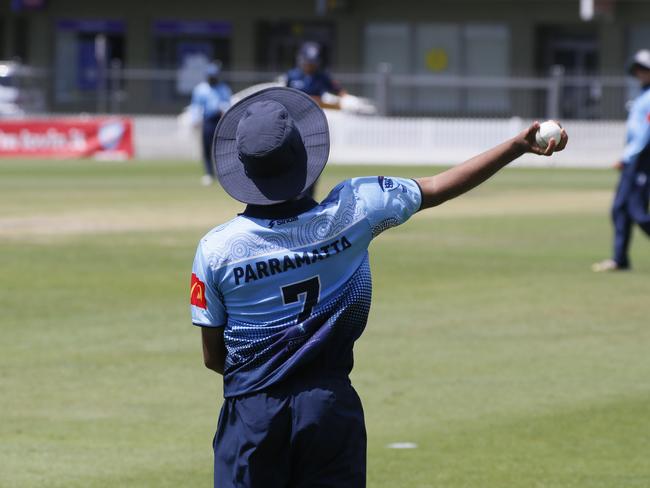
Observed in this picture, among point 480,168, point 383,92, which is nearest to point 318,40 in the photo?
point 383,92

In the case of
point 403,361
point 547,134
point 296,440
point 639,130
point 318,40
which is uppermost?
point 318,40

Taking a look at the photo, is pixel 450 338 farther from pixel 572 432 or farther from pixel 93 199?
pixel 93 199

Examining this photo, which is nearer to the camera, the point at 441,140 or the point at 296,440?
the point at 296,440

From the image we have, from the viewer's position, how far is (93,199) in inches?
848

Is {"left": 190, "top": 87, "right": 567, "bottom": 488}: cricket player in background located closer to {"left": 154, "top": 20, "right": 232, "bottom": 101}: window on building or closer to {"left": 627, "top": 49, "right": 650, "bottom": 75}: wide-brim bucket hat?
{"left": 627, "top": 49, "right": 650, "bottom": 75}: wide-brim bucket hat

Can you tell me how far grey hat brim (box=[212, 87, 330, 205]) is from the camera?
12.9ft

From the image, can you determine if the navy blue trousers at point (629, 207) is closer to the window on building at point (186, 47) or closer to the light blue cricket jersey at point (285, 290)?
the light blue cricket jersey at point (285, 290)

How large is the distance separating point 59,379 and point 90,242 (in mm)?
7353

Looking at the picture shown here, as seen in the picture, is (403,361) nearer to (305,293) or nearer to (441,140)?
(305,293)

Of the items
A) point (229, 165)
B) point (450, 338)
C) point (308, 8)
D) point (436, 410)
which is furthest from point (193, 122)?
point (229, 165)

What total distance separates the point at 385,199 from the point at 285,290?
1.41ft

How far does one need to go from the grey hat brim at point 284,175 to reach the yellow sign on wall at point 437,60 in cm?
3907

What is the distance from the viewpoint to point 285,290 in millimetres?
4012

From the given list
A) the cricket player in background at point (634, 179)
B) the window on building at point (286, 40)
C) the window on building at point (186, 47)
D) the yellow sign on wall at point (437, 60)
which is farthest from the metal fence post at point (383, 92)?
the cricket player in background at point (634, 179)
